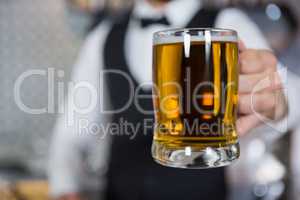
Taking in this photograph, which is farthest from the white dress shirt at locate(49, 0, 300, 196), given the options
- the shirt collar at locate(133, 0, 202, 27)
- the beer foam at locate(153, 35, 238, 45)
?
the beer foam at locate(153, 35, 238, 45)

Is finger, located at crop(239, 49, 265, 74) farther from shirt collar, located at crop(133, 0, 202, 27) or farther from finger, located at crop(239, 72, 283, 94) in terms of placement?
shirt collar, located at crop(133, 0, 202, 27)

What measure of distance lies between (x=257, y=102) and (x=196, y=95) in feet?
0.85

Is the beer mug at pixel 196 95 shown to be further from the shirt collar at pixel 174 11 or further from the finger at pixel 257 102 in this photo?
the shirt collar at pixel 174 11

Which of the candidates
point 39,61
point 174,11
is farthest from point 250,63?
point 39,61

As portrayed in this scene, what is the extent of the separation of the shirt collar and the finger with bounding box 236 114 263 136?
348mm

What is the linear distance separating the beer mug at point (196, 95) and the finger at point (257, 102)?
5.0 inches

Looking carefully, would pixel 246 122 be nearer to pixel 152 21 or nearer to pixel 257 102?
pixel 257 102

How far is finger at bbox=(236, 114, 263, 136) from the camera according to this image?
820 mm

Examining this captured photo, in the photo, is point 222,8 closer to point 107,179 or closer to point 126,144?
point 126,144

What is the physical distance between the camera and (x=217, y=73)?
0.65 metres

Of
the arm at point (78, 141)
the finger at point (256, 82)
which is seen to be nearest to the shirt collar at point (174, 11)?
the arm at point (78, 141)

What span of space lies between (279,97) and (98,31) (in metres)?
0.54

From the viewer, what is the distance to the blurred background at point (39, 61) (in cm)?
119

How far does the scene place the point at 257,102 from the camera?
87 centimetres
